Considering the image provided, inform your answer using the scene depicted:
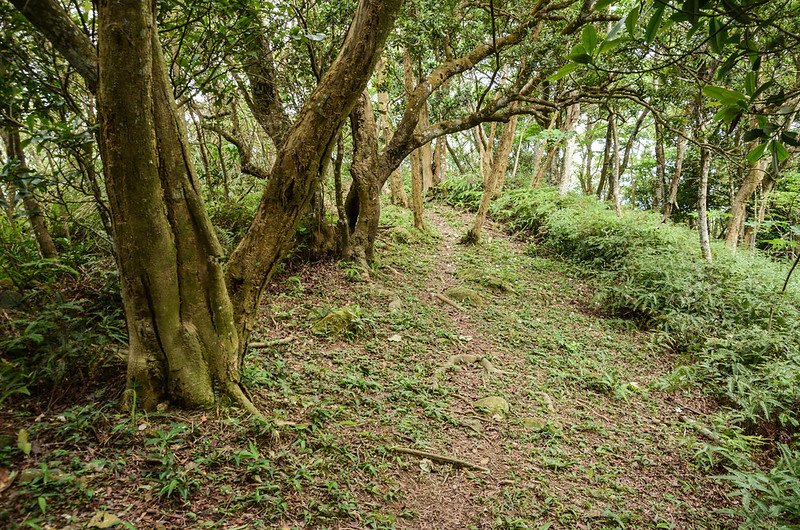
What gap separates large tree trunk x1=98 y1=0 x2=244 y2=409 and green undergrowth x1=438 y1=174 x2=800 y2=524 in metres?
4.64

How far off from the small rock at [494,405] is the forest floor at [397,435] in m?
0.03

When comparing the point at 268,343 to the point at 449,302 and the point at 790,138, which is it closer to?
the point at 449,302

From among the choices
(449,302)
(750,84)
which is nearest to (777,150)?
(750,84)

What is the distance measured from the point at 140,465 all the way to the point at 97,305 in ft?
7.08

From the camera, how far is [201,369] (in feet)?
10.3

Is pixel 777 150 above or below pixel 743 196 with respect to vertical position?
below

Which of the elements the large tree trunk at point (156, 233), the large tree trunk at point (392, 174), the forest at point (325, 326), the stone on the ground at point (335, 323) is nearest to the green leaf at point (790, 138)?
the forest at point (325, 326)

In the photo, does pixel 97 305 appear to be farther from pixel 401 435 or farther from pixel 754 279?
pixel 754 279

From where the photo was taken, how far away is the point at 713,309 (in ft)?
23.8

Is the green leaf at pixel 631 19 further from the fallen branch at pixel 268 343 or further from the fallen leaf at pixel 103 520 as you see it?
the fallen branch at pixel 268 343

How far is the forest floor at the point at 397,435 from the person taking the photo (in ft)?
8.42

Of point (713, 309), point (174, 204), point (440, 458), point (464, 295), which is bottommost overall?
point (440, 458)

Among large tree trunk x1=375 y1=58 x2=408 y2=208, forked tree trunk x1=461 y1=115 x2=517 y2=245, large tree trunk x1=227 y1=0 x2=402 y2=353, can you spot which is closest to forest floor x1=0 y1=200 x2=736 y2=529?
large tree trunk x1=227 y1=0 x2=402 y2=353

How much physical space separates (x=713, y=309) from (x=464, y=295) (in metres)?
4.32
